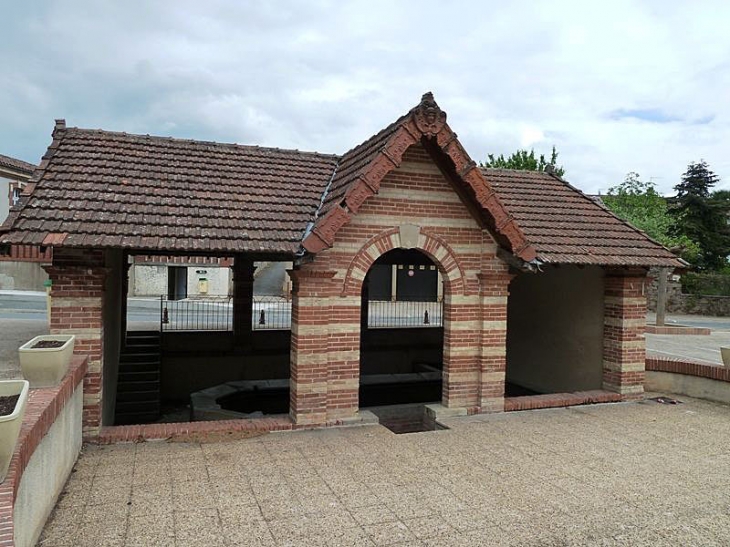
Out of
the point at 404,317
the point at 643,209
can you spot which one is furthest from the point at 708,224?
the point at 404,317

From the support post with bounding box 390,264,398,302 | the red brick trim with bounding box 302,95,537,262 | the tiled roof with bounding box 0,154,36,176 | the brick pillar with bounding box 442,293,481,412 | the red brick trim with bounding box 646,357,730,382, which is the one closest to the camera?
the red brick trim with bounding box 302,95,537,262

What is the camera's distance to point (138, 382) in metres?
12.6

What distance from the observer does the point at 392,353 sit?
15.4m

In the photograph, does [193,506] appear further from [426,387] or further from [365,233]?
[426,387]

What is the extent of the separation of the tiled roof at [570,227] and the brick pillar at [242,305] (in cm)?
663

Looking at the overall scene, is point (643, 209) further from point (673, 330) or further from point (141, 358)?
point (141, 358)

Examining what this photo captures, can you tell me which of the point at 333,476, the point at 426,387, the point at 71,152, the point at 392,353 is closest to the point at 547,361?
the point at 426,387

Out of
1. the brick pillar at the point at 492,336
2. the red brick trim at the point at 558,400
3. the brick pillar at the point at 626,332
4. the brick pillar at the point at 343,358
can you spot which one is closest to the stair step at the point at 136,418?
the brick pillar at the point at 343,358

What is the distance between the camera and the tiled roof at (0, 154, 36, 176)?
35250mm

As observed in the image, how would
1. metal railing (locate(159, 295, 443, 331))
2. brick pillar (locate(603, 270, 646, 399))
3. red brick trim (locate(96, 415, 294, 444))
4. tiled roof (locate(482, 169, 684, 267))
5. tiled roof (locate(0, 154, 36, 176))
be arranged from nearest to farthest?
1. red brick trim (locate(96, 415, 294, 444))
2. tiled roof (locate(482, 169, 684, 267))
3. brick pillar (locate(603, 270, 646, 399))
4. metal railing (locate(159, 295, 443, 331))
5. tiled roof (locate(0, 154, 36, 176))

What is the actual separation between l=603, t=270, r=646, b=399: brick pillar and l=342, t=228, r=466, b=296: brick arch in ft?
11.2

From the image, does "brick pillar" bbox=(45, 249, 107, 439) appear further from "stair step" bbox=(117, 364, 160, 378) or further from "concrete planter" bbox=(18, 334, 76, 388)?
"stair step" bbox=(117, 364, 160, 378)

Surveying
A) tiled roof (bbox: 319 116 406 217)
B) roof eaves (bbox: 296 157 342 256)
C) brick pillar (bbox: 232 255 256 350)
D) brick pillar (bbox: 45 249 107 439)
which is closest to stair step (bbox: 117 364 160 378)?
brick pillar (bbox: 232 255 256 350)

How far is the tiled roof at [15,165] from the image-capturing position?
3525 cm
